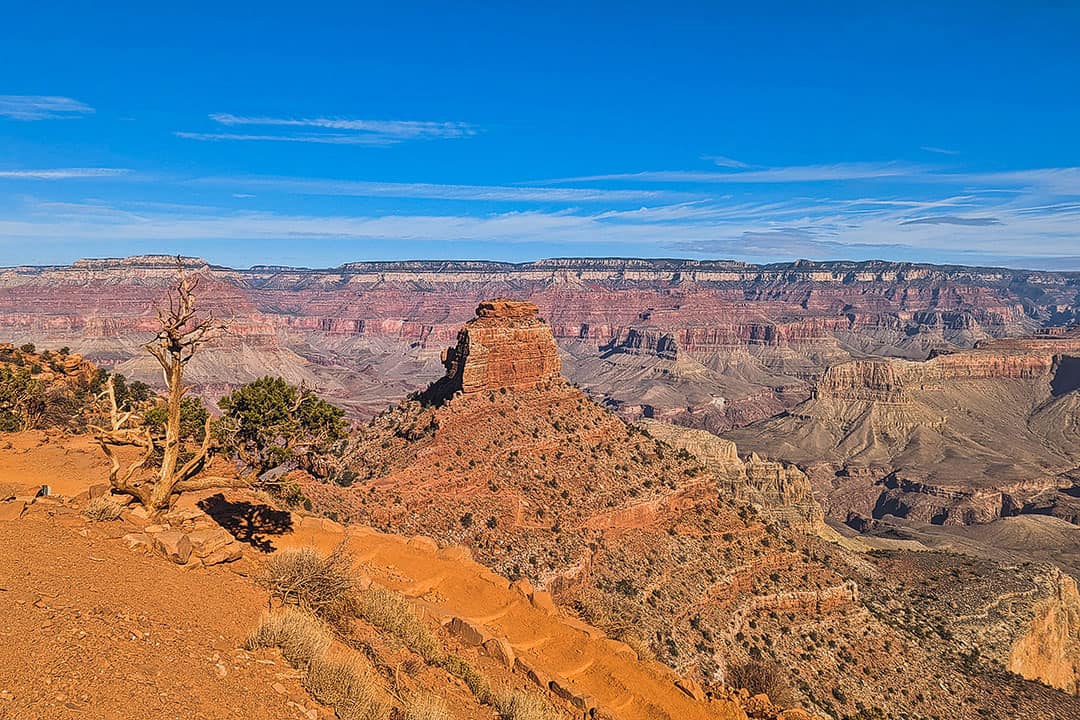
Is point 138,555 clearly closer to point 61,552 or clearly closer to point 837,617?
point 61,552

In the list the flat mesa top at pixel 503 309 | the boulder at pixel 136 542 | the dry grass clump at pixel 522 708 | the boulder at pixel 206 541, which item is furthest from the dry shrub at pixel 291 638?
the flat mesa top at pixel 503 309

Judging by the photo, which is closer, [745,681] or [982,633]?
[745,681]

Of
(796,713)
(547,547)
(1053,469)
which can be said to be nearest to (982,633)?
(547,547)

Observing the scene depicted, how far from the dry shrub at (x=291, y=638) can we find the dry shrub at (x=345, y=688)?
0.24 m

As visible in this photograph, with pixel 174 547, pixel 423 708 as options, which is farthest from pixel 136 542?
pixel 423 708

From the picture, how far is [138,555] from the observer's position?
1506cm

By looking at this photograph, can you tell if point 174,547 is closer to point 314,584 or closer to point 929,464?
point 314,584

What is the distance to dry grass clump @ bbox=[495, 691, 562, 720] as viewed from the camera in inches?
481

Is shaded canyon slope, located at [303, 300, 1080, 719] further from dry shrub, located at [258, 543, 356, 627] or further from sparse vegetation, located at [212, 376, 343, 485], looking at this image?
dry shrub, located at [258, 543, 356, 627]

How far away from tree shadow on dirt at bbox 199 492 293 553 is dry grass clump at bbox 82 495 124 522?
414 cm

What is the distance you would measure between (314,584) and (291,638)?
10.6 ft

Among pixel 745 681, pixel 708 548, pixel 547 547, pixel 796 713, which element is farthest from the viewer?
pixel 708 548

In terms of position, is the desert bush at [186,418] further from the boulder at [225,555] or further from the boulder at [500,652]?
the boulder at [500,652]

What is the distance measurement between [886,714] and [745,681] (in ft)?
57.3
